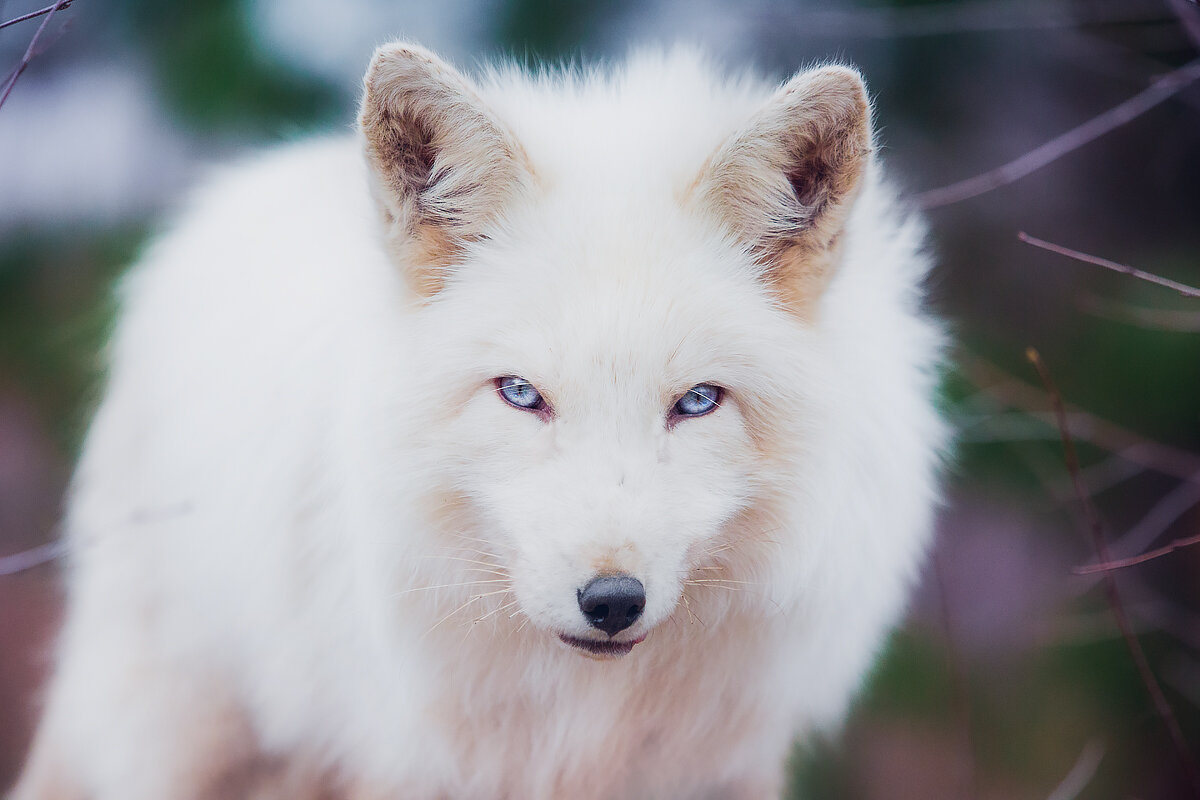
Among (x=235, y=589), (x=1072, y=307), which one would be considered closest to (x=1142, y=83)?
(x=1072, y=307)

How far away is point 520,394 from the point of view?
3.55 ft

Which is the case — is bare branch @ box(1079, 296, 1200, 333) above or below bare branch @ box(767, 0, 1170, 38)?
below

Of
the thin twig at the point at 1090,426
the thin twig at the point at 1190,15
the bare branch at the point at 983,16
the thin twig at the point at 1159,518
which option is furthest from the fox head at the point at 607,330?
the thin twig at the point at 1159,518

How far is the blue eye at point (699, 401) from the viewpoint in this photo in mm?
1078

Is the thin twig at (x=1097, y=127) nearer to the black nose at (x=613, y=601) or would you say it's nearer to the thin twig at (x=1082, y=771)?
the black nose at (x=613, y=601)

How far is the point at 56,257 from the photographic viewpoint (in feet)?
5.53

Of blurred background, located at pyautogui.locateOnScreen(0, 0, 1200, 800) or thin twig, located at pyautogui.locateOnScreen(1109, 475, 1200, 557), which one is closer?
blurred background, located at pyautogui.locateOnScreen(0, 0, 1200, 800)

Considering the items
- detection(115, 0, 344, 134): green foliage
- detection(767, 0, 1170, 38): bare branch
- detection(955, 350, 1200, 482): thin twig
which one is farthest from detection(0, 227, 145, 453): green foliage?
detection(955, 350, 1200, 482): thin twig

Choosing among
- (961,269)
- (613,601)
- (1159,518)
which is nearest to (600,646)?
(613,601)

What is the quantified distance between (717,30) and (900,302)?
0.69m

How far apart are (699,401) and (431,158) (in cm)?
47

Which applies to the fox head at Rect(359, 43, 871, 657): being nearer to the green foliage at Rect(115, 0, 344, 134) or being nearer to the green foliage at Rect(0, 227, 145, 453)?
the green foliage at Rect(115, 0, 344, 134)

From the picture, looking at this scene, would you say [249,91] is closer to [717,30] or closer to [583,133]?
[583,133]

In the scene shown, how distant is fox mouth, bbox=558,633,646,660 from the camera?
3.22 ft
